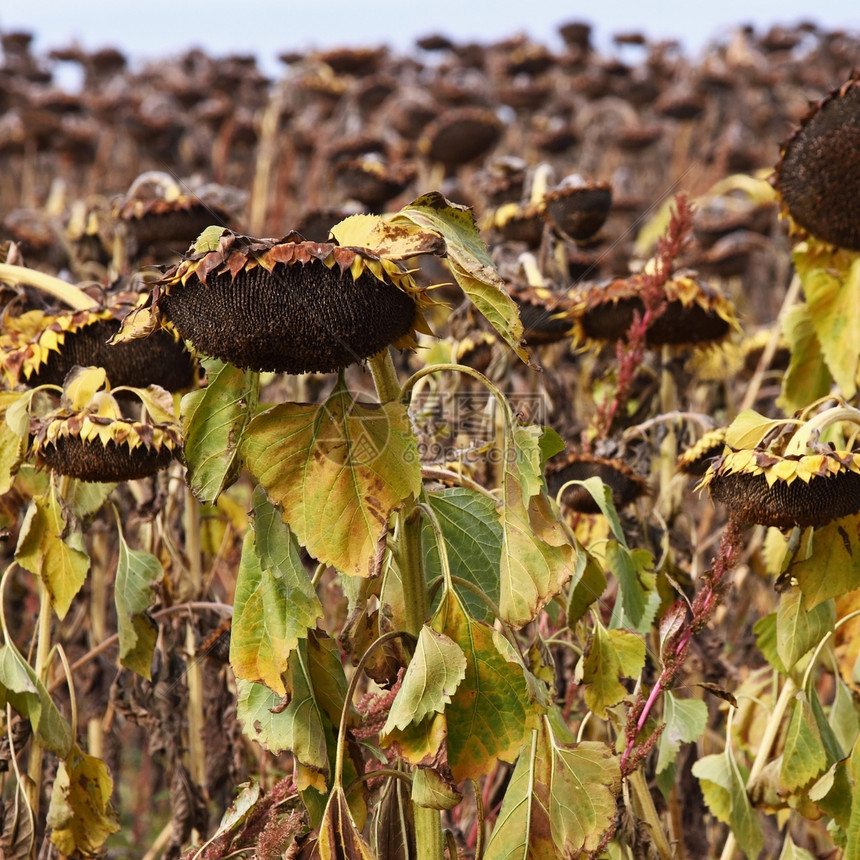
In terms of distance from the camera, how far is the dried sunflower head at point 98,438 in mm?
1588

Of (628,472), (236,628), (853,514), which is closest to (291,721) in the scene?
(236,628)

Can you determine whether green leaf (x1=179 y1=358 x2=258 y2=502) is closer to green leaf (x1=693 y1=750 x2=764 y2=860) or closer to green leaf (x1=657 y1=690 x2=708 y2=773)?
green leaf (x1=657 y1=690 x2=708 y2=773)

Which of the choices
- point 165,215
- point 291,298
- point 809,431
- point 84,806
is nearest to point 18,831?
point 84,806

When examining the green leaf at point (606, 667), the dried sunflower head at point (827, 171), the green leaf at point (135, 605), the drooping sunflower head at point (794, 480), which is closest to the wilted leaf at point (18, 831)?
the green leaf at point (135, 605)

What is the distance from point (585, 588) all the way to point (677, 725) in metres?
0.34

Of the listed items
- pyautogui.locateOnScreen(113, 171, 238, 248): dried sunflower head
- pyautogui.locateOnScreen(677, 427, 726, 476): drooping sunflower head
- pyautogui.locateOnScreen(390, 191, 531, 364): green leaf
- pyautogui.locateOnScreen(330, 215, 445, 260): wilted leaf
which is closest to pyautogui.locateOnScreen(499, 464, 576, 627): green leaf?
pyautogui.locateOnScreen(390, 191, 531, 364): green leaf

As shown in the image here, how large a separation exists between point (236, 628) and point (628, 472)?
99 cm

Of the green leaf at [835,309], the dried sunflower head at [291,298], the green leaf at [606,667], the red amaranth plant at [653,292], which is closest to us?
the dried sunflower head at [291,298]

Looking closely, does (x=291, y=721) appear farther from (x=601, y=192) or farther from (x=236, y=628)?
(x=601, y=192)

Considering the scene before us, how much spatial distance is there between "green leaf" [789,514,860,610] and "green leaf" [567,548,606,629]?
0.29m

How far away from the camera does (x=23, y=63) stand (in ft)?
28.3

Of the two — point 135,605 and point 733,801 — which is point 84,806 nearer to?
point 135,605

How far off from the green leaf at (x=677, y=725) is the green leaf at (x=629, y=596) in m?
0.12

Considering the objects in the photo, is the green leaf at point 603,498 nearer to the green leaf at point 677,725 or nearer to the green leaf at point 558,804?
the green leaf at point 677,725
